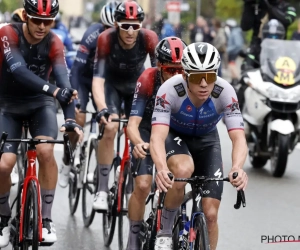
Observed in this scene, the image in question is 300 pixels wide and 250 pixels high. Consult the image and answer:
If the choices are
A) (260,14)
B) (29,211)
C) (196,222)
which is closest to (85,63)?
(29,211)

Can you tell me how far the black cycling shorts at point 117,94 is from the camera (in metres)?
10.2

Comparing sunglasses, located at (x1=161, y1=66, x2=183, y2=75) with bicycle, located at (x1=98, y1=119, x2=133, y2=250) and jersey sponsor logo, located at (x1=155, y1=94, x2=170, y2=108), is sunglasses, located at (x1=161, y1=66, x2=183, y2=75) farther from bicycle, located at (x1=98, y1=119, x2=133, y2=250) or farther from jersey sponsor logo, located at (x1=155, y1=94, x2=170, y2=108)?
bicycle, located at (x1=98, y1=119, x2=133, y2=250)

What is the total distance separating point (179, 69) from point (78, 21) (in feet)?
349

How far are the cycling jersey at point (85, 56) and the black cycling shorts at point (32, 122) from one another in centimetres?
304

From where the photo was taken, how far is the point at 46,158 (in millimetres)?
7973

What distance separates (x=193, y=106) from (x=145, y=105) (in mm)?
1063

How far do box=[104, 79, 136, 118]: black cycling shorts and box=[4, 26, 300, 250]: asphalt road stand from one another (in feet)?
4.12

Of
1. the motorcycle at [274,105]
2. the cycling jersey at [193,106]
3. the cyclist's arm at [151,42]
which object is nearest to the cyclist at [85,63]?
the cyclist's arm at [151,42]

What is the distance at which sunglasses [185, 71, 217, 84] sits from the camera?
22.7 feet

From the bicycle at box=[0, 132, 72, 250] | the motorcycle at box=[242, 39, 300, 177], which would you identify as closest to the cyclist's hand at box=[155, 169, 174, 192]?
the bicycle at box=[0, 132, 72, 250]

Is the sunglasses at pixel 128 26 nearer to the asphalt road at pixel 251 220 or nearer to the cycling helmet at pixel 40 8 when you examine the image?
the cycling helmet at pixel 40 8

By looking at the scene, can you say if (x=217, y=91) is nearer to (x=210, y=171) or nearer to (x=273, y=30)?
(x=210, y=171)

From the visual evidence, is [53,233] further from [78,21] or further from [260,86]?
[78,21]

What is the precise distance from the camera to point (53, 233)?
7.89 metres
